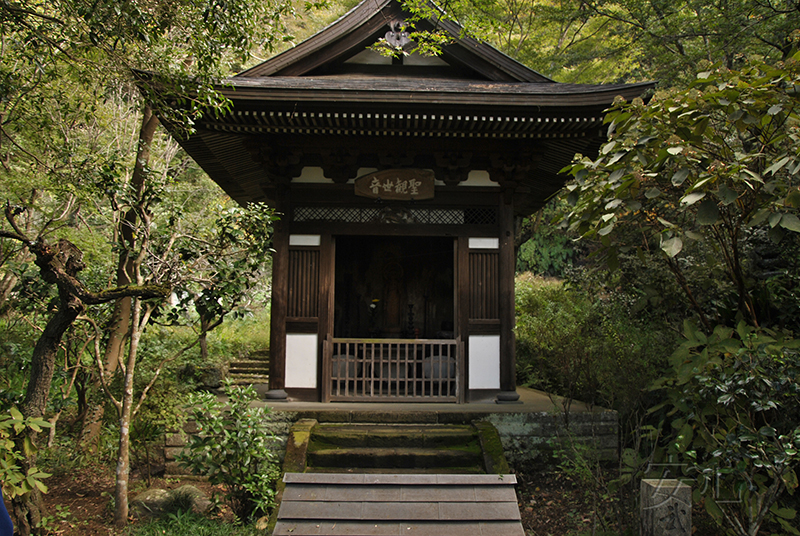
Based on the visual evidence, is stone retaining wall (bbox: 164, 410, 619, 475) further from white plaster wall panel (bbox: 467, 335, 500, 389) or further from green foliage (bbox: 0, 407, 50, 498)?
green foliage (bbox: 0, 407, 50, 498)

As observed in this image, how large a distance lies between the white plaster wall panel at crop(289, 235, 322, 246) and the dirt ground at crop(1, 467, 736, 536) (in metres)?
3.09

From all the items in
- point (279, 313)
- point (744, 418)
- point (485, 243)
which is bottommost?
point (744, 418)

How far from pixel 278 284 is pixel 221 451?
2537 mm

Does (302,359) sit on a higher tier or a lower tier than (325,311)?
lower

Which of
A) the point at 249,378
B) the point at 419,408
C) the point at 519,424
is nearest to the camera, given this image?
the point at 519,424

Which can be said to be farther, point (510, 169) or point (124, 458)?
point (510, 169)

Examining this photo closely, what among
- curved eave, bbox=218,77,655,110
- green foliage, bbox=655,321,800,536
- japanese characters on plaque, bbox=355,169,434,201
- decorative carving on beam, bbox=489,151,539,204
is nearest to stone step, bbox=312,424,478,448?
green foliage, bbox=655,321,800,536

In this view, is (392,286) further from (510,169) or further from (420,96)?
(420,96)

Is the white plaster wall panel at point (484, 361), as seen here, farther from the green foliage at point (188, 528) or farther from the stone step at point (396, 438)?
the green foliage at point (188, 528)

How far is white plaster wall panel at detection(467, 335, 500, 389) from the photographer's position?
6855 mm

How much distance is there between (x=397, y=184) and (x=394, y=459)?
11.3 ft

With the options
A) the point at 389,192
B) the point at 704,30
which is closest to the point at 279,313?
the point at 389,192

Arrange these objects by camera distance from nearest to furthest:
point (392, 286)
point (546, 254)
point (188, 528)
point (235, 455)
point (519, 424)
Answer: point (188, 528) < point (235, 455) < point (519, 424) < point (392, 286) < point (546, 254)

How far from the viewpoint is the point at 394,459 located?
5477 mm
